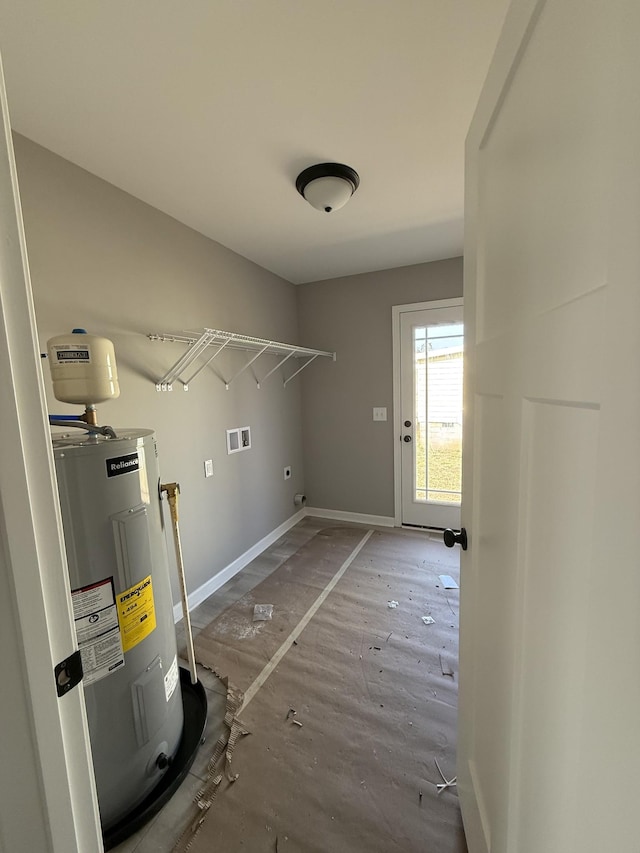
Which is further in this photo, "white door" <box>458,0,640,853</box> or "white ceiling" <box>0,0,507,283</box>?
"white ceiling" <box>0,0,507,283</box>

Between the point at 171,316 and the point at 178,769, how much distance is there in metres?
2.14

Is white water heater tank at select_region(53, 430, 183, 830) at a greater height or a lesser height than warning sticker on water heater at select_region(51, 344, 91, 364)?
lesser

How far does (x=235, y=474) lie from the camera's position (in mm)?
2672

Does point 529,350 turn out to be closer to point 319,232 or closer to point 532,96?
point 532,96

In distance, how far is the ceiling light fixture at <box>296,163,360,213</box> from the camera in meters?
1.66

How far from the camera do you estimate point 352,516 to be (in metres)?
3.58

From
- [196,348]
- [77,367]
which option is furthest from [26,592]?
[196,348]

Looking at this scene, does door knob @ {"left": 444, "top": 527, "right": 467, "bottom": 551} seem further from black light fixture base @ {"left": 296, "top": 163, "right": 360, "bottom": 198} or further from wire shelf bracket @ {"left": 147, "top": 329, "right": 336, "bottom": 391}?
black light fixture base @ {"left": 296, "top": 163, "right": 360, "bottom": 198}

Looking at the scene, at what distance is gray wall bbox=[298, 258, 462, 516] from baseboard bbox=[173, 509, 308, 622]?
0.53m

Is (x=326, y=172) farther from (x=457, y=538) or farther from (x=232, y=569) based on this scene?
(x=232, y=569)

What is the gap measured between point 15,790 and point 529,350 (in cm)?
110

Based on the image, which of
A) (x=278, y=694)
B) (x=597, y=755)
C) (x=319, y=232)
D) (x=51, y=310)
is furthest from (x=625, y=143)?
(x=319, y=232)

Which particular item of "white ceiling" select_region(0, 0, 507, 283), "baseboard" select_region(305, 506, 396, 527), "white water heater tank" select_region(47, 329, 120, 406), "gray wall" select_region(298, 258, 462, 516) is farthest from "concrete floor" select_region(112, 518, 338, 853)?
"white ceiling" select_region(0, 0, 507, 283)

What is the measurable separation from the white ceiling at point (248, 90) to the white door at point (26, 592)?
88cm
